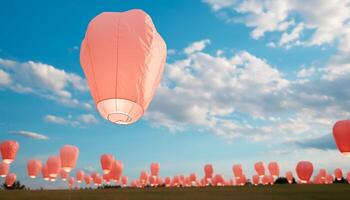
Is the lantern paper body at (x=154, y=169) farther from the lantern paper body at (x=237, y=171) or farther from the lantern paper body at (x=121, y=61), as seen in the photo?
the lantern paper body at (x=121, y=61)

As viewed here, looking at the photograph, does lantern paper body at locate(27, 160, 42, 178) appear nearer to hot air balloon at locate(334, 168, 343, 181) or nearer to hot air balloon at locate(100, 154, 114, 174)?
hot air balloon at locate(100, 154, 114, 174)

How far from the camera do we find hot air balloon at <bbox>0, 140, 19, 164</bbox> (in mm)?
42188

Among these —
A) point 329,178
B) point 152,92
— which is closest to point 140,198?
point 152,92

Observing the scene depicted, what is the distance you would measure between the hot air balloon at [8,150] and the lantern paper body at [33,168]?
1156 cm

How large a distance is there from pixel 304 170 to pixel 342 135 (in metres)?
20.2

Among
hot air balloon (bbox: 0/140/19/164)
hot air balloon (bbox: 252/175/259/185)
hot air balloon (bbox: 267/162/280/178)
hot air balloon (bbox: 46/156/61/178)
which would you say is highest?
hot air balloon (bbox: 0/140/19/164)

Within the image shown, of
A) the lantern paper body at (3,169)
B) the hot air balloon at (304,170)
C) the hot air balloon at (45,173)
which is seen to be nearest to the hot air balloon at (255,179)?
the hot air balloon at (304,170)

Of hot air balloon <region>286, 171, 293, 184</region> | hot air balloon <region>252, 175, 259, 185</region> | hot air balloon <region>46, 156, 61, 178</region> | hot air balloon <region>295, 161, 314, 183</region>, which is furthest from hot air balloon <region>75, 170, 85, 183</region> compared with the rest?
hot air balloon <region>295, 161, 314, 183</region>

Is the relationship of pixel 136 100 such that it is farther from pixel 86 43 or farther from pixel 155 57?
pixel 86 43

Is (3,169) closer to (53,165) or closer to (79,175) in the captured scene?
(53,165)

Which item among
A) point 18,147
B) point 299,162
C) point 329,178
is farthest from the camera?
point 329,178

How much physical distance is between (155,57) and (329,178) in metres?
81.3

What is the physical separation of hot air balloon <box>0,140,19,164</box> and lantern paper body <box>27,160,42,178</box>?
11.6m

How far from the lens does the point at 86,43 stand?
8.61 m
